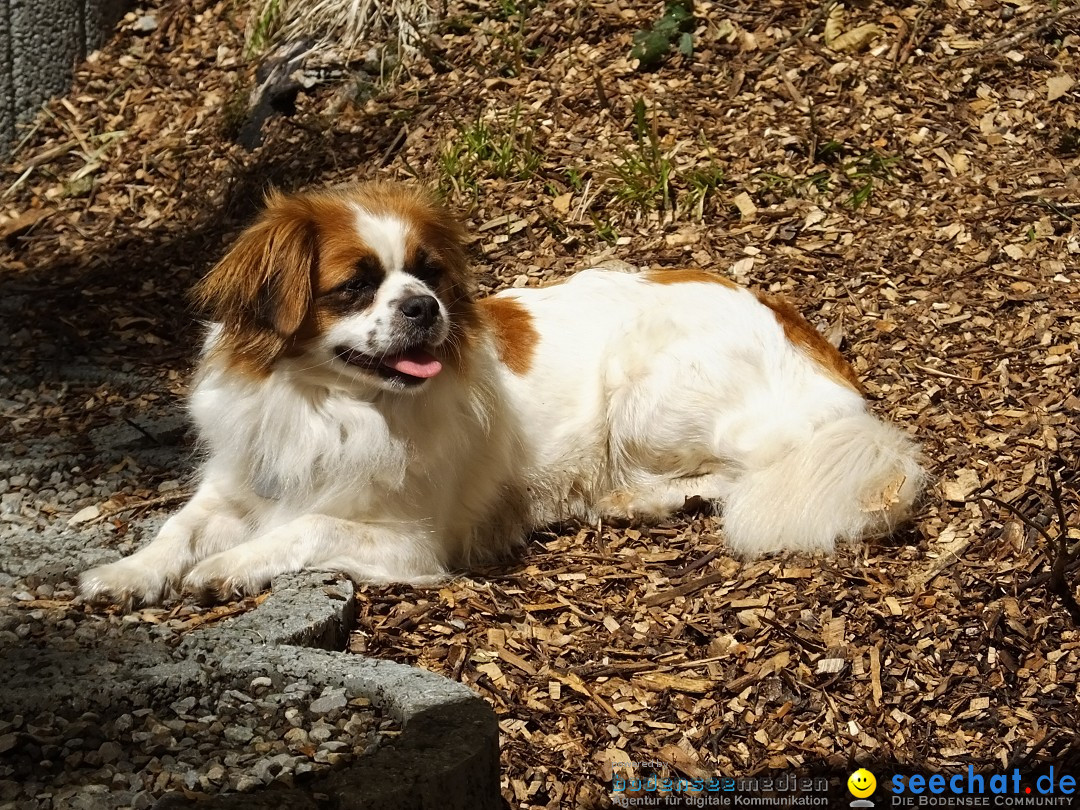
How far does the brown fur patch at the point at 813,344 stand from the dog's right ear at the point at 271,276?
1.99 m

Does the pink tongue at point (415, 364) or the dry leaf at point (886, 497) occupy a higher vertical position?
the pink tongue at point (415, 364)

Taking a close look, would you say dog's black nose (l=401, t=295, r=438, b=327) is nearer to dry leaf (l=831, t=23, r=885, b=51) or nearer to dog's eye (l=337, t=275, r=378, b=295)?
dog's eye (l=337, t=275, r=378, b=295)

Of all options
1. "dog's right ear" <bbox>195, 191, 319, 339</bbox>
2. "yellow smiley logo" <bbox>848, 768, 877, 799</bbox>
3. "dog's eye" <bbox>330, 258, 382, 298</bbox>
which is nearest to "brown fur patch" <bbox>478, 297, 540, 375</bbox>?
"dog's eye" <bbox>330, 258, 382, 298</bbox>

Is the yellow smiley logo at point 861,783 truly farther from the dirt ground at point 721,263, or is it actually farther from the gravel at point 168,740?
the gravel at point 168,740

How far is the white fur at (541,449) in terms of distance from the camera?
4.05 metres

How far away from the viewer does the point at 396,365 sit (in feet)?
13.0

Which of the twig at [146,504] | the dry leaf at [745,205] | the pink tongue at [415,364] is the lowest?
the twig at [146,504]

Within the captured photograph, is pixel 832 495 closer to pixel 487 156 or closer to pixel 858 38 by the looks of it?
pixel 487 156

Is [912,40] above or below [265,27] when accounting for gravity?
below

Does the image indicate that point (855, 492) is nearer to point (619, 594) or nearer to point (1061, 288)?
point (619, 594)

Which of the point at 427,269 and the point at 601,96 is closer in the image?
the point at 427,269

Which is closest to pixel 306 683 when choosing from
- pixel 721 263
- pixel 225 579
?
pixel 225 579

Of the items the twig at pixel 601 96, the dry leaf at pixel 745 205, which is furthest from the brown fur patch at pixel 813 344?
Answer: the twig at pixel 601 96

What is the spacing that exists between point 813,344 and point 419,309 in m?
1.83
